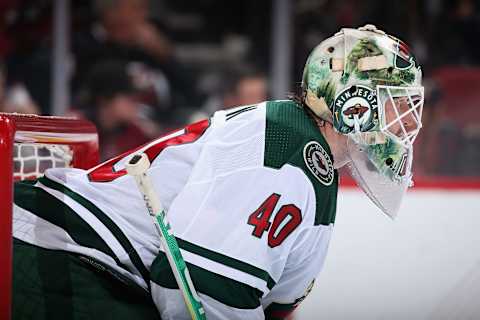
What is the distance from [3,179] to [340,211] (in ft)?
5.71

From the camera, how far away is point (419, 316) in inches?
109

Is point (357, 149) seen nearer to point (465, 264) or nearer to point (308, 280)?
point (308, 280)

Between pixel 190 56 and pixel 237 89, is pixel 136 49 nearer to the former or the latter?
pixel 190 56

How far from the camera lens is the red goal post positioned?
1354 mm

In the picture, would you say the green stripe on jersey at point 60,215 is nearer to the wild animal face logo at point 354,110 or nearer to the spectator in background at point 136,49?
the wild animal face logo at point 354,110

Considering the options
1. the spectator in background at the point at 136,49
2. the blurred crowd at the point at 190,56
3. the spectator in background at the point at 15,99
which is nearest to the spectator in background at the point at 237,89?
the blurred crowd at the point at 190,56

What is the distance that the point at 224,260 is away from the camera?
1.43m

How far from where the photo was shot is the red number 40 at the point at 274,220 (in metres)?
1.43

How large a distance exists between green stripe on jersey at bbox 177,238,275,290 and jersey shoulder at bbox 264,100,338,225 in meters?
0.14

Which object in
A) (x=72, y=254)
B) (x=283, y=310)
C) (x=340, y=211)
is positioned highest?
(x=72, y=254)

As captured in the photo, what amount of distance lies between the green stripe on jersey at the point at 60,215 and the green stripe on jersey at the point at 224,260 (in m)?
0.15

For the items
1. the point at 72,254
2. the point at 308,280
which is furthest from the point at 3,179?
the point at 308,280

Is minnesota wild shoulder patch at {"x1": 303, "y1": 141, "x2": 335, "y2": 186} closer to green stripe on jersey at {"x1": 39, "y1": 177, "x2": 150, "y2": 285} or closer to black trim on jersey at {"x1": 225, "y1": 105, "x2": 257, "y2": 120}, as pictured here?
black trim on jersey at {"x1": 225, "y1": 105, "x2": 257, "y2": 120}

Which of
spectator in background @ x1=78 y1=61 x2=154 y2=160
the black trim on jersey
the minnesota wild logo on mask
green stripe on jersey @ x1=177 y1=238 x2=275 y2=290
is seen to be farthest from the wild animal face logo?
A: spectator in background @ x1=78 y1=61 x2=154 y2=160
